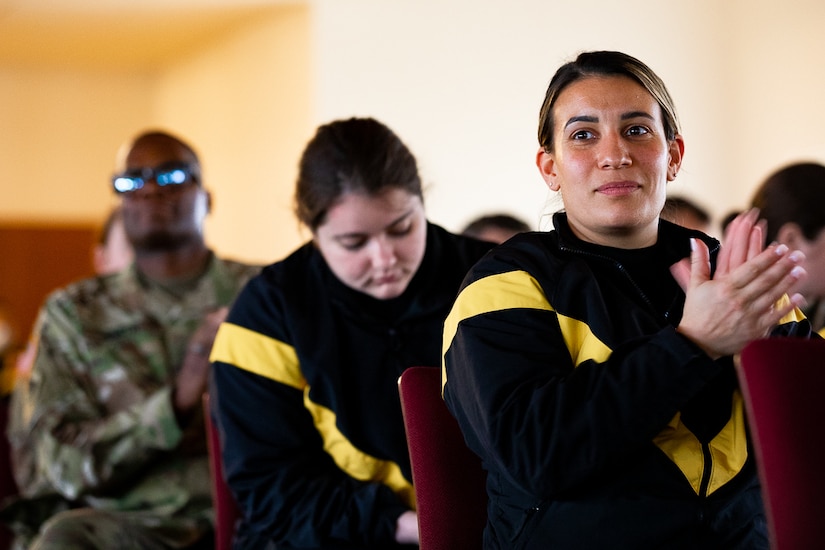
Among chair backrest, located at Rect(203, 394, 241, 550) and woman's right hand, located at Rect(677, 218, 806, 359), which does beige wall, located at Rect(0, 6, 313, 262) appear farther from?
woman's right hand, located at Rect(677, 218, 806, 359)

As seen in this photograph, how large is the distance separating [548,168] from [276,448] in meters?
0.77

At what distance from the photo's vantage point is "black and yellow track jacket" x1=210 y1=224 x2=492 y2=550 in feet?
6.22

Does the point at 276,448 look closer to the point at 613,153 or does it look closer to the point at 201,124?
the point at 613,153

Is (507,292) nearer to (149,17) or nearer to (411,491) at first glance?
(411,491)

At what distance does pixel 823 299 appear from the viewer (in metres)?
2.49

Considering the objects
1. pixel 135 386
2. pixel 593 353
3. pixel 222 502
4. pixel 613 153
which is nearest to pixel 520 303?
pixel 593 353

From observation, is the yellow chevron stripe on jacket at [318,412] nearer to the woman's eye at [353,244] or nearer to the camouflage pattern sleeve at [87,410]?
the woman's eye at [353,244]

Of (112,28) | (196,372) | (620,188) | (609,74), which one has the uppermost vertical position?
(112,28)

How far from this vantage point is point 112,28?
6.40 m

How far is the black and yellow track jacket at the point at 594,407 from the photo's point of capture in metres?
1.21

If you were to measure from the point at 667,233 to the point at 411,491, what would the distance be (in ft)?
2.42

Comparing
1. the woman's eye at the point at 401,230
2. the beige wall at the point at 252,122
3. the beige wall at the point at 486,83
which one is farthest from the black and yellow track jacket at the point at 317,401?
the beige wall at the point at 252,122

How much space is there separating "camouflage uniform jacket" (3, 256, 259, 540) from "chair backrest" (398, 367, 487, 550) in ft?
3.54

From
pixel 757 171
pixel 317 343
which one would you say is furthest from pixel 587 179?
pixel 757 171
